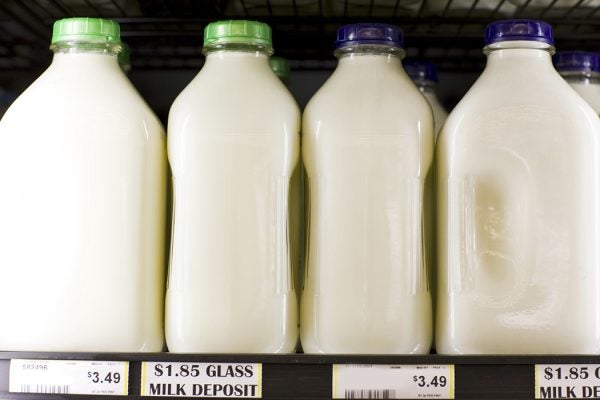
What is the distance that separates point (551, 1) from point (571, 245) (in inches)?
19.9

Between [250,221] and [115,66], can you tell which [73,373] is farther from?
[115,66]

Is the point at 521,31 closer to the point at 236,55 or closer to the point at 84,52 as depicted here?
the point at 236,55

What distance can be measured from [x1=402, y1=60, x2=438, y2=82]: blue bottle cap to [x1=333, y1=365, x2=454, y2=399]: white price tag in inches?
21.7

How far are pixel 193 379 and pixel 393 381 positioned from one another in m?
0.25

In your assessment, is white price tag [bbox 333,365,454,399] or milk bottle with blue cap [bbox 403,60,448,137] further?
milk bottle with blue cap [bbox 403,60,448,137]

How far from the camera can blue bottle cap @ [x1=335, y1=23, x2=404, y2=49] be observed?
113 centimetres

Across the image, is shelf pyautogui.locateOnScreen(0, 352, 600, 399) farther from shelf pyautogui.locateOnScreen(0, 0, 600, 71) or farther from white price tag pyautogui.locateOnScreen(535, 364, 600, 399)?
shelf pyautogui.locateOnScreen(0, 0, 600, 71)

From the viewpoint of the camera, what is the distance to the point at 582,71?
127 cm

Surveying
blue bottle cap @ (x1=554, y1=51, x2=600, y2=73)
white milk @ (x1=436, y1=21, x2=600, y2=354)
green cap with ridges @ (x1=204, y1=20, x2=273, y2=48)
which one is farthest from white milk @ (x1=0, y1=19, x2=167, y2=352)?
blue bottle cap @ (x1=554, y1=51, x2=600, y2=73)

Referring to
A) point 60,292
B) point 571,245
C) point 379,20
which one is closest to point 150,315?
point 60,292

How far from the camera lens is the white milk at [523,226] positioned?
3.38ft

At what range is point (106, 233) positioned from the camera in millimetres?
1063

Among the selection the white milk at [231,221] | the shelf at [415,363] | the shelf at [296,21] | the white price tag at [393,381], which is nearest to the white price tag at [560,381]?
the shelf at [415,363]

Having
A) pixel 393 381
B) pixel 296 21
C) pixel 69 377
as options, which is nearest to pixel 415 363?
pixel 393 381
